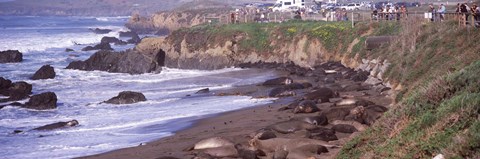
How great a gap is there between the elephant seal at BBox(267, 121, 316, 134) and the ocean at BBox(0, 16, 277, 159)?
4153mm

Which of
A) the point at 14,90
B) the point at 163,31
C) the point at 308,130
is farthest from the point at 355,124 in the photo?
the point at 163,31

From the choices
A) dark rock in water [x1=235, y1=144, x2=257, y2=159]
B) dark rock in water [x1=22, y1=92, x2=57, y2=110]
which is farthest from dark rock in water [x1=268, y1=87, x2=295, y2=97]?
dark rock in water [x1=235, y1=144, x2=257, y2=159]

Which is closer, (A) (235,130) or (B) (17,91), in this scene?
(A) (235,130)

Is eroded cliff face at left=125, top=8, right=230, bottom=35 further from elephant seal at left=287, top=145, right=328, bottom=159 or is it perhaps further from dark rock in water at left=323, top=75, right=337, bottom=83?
elephant seal at left=287, top=145, right=328, bottom=159

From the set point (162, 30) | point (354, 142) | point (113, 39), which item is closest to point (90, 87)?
point (354, 142)

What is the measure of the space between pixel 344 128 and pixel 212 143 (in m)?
3.73

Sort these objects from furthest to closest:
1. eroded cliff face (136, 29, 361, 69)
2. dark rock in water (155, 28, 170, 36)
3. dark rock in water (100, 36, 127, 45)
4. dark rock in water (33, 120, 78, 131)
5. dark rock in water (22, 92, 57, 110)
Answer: dark rock in water (155, 28, 170, 36)
dark rock in water (100, 36, 127, 45)
eroded cliff face (136, 29, 361, 69)
dark rock in water (22, 92, 57, 110)
dark rock in water (33, 120, 78, 131)

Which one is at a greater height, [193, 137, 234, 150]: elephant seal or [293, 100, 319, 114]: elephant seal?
[193, 137, 234, 150]: elephant seal

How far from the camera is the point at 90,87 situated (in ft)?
146

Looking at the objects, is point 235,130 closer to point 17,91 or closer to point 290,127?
point 290,127

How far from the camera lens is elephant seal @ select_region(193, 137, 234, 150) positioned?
20308 mm

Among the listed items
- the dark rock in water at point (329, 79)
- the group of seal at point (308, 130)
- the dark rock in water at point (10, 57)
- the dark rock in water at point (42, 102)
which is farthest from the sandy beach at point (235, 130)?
the dark rock in water at point (10, 57)

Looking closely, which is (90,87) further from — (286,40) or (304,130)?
(304,130)

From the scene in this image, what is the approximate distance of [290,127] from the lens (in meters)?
22.3
